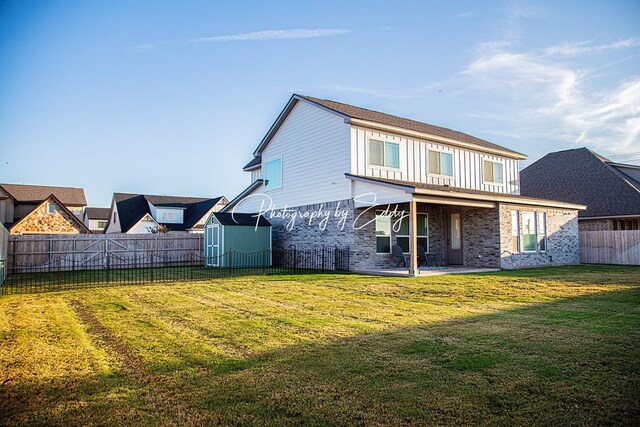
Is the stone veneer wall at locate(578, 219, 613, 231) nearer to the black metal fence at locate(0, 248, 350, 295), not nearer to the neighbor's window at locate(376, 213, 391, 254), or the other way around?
the neighbor's window at locate(376, 213, 391, 254)

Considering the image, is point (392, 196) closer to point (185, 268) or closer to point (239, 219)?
point (239, 219)

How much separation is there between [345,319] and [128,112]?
591 inches

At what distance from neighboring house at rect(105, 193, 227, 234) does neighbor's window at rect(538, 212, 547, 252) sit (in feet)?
102

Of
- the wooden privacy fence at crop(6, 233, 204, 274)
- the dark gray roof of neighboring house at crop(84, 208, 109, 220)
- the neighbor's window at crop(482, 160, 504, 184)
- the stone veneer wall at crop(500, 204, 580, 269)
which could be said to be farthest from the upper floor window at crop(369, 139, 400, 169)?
the dark gray roof of neighboring house at crop(84, 208, 109, 220)

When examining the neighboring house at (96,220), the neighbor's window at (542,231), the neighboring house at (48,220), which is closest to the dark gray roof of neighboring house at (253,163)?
the neighbor's window at (542,231)

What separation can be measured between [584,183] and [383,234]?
16.1 meters

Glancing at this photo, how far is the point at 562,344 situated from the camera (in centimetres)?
579

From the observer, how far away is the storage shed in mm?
20750

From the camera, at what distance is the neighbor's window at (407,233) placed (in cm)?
1908

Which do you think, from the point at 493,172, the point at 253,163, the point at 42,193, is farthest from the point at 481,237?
the point at 42,193

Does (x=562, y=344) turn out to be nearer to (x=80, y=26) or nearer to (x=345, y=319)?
(x=345, y=319)

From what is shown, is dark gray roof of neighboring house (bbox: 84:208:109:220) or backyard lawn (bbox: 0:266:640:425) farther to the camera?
dark gray roof of neighboring house (bbox: 84:208:109:220)

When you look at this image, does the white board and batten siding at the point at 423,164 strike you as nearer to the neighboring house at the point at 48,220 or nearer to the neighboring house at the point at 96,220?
the neighboring house at the point at 48,220

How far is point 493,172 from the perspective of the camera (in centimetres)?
2275
